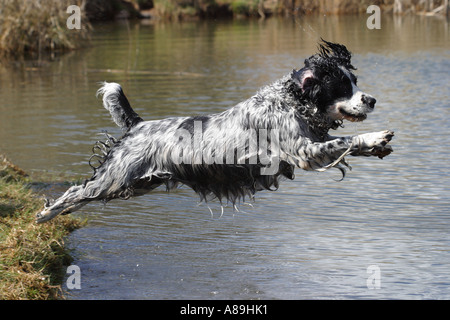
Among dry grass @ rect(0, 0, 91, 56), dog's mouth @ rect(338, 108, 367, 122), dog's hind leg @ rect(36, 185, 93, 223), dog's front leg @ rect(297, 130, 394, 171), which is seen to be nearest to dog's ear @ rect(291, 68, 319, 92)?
dog's mouth @ rect(338, 108, 367, 122)

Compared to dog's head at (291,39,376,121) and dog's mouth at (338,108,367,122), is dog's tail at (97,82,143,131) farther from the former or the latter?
dog's mouth at (338,108,367,122)

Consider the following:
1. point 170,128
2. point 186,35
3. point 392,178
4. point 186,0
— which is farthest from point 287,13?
point 170,128

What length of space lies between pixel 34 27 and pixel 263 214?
42.5 feet

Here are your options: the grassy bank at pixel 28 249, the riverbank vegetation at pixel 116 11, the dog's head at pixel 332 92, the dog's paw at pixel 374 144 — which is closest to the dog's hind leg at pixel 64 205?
the grassy bank at pixel 28 249

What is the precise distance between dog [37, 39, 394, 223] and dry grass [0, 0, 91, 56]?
12609 millimetres

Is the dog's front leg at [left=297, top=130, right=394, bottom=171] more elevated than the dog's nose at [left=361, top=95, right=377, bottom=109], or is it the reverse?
the dog's nose at [left=361, top=95, right=377, bottom=109]

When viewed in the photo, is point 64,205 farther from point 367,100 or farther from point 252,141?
point 367,100

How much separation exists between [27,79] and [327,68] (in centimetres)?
1198

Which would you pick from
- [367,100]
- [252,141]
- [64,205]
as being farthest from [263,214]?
[367,100]

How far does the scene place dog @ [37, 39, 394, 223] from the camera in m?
5.27

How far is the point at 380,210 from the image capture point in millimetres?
6871

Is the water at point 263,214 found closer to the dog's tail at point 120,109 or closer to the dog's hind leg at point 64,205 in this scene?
the dog's hind leg at point 64,205

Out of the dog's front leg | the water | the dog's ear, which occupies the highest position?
the dog's ear

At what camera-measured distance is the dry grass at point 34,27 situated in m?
17.3
